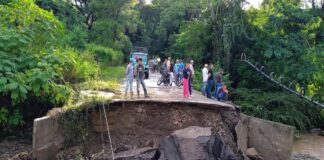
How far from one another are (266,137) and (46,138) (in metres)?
8.17

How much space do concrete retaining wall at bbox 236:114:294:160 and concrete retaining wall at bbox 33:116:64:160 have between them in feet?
21.2

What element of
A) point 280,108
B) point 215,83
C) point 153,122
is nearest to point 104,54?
point 215,83

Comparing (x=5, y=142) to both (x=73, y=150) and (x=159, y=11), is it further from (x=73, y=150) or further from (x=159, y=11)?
(x=159, y=11)

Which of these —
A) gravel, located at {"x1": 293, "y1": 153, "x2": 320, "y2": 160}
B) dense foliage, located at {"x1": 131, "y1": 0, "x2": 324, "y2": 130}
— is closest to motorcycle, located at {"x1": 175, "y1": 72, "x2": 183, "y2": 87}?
dense foliage, located at {"x1": 131, "y1": 0, "x2": 324, "y2": 130}

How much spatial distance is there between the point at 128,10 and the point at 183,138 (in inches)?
1013

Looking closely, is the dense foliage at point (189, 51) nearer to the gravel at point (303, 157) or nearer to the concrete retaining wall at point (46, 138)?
the concrete retaining wall at point (46, 138)

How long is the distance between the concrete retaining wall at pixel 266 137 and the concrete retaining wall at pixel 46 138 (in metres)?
6.47

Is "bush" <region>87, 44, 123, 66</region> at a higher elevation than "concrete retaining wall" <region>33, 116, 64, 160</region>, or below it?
higher

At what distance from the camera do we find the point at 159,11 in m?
57.2

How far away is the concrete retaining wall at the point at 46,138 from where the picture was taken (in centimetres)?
1073

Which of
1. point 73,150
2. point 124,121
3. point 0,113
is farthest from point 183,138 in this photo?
point 0,113

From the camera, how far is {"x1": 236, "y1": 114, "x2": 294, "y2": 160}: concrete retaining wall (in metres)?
13.7

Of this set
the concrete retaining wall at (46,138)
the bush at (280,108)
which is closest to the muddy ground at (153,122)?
the concrete retaining wall at (46,138)

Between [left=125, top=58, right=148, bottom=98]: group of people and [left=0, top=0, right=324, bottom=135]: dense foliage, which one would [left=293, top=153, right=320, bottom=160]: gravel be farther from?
[left=125, top=58, right=148, bottom=98]: group of people
